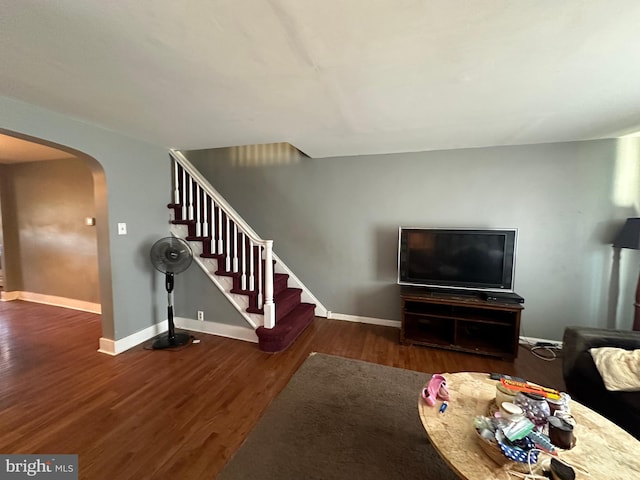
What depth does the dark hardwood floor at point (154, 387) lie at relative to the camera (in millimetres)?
1465

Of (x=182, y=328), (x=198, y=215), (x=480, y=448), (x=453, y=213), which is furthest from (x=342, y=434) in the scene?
(x=198, y=215)

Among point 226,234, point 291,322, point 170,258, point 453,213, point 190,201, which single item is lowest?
point 291,322

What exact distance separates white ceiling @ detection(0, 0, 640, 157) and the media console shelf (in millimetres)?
1667

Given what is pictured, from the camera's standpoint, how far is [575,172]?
8.45 ft

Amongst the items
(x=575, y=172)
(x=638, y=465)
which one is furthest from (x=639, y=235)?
(x=638, y=465)

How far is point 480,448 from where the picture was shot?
1.01 metres

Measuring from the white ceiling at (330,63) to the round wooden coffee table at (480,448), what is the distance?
1738mm

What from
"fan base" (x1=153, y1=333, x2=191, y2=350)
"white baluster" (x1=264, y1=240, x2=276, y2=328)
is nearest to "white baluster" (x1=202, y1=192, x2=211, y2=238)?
"white baluster" (x1=264, y1=240, x2=276, y2=328)

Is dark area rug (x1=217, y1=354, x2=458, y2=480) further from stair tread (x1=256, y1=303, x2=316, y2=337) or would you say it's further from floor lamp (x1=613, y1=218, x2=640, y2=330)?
floor lamp (x1=613, y1=218, x2=640, y2=330)

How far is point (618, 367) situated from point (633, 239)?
58.0 inches

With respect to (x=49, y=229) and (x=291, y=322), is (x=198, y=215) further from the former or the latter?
(x=49, y=229)

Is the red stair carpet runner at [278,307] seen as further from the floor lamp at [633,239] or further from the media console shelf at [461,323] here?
the floor lamp at [633,239]

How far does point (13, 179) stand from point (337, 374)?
5779 millimetres

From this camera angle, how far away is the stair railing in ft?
8.84
